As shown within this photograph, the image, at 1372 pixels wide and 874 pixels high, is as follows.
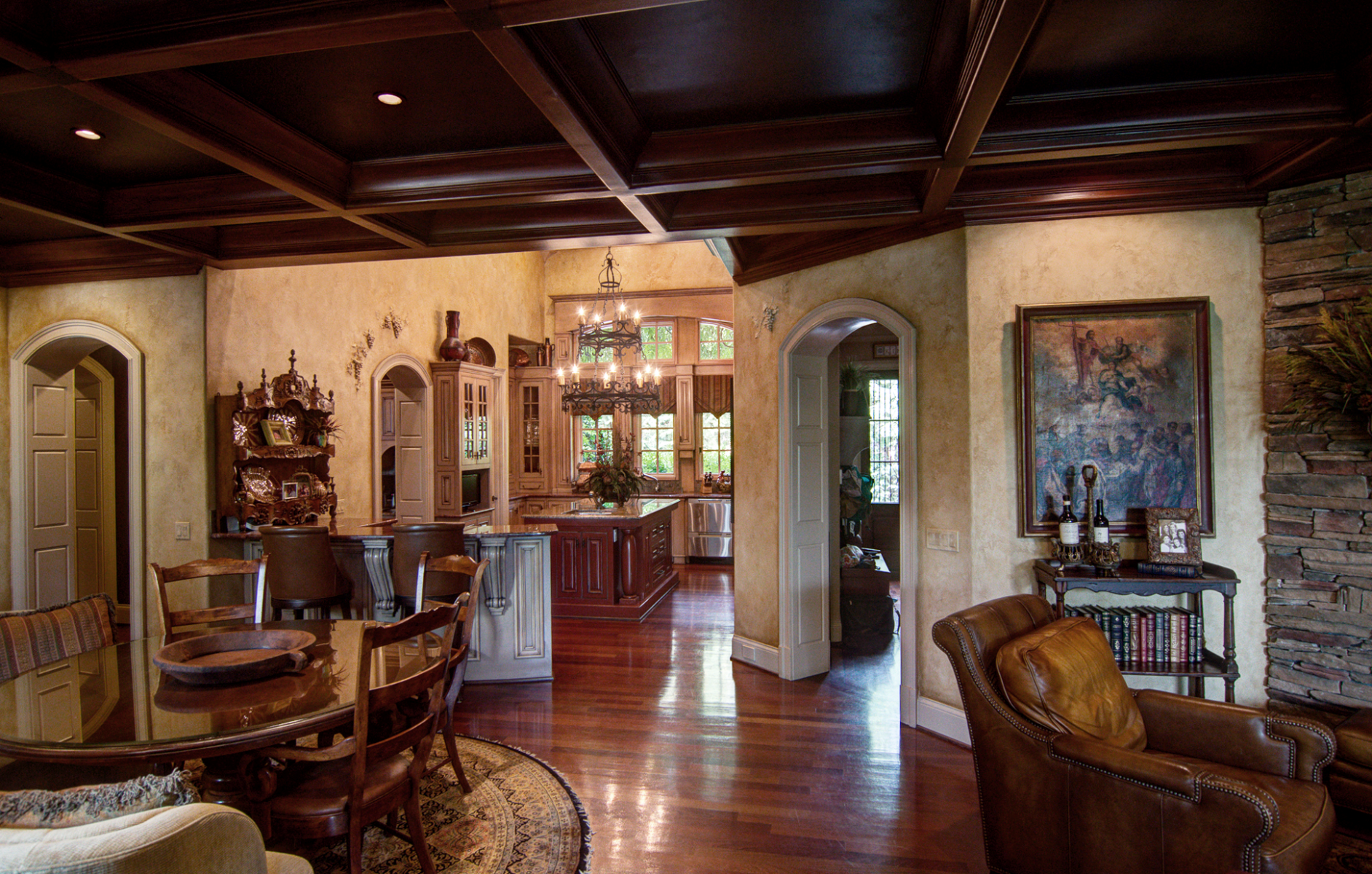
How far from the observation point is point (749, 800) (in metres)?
3.09

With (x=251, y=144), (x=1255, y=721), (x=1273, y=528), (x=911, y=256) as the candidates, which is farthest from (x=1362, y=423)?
(x=251, y=144)

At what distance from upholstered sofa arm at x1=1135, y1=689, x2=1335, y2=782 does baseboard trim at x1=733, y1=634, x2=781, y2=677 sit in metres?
2.41

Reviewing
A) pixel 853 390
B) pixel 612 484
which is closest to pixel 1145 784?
pixel 612 484

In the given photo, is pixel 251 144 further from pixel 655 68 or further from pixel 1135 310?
pixel 1135 310

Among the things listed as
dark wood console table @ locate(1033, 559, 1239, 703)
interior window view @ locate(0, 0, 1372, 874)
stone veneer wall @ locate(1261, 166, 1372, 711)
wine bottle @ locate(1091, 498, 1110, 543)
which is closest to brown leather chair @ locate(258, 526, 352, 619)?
interior window view @ locate(0, 0, 1372, 874)

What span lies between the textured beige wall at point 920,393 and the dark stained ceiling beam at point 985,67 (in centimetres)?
87

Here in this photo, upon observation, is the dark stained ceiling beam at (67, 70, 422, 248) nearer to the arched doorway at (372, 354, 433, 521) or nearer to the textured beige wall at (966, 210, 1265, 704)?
the textured beige wall at (966, 210, 1265, 704)

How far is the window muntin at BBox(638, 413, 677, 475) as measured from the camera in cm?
966

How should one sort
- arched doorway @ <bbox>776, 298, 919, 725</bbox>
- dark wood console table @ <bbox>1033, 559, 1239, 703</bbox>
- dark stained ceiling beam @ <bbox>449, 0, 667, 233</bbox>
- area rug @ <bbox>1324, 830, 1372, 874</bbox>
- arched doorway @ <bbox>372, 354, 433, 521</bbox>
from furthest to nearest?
1. arched doorway @ <bbox>372, 354, 433, 521</bbox>
2. arched doorway @ <bbox>776, 298, 919, 725</bbox>
3. dark wood console table @ <bbox>1033, 559, 1239, 703</bbox>
4. area rug @ <bbox>1324, 830, 1372, 874</bbox>
5. dark stained ceiling beam @ <bbox>449, 0, 667, 233</bbox>

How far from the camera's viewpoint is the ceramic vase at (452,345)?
24.9 feet

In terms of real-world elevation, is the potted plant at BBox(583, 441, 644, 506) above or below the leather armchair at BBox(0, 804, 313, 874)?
above

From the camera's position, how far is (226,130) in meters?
2.82

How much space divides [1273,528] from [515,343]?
838 cm

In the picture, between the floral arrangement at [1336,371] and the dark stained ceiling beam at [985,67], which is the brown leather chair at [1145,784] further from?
the dark stained ceiling beam at [985,67]
